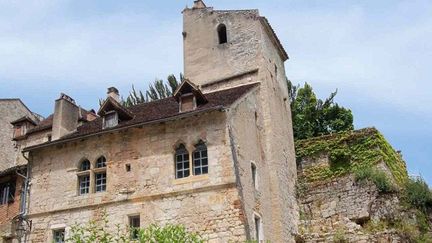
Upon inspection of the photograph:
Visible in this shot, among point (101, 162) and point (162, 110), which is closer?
point (101, 162)

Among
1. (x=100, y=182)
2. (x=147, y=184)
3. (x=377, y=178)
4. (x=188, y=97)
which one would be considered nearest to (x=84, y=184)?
(x=100, y=182)

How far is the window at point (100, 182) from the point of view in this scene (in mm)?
20469

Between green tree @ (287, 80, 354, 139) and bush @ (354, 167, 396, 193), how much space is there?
8194 mm

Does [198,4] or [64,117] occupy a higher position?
[198,4]

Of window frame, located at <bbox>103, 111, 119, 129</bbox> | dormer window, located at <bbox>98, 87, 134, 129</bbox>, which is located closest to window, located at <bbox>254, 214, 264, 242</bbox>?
dormer window, located at <bbox>98, 87, 134, 129</bbox>

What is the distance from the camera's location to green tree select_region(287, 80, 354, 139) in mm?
32531

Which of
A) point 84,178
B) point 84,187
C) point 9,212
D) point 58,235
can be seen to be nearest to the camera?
point 58,235

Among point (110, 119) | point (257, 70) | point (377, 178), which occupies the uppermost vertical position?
point (257, 70)

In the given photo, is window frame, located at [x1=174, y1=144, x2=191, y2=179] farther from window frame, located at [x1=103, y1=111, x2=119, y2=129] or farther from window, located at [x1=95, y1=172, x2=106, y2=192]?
window frame, located at [x1=103, y1=111, x2=119, y2=129]

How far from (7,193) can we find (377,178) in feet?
50.1

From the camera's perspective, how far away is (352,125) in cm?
3294

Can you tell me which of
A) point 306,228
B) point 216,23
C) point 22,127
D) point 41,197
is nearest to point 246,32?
point 216,23

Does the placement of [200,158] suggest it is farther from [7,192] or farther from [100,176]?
[7,192]

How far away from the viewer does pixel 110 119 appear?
2172 centimetres
